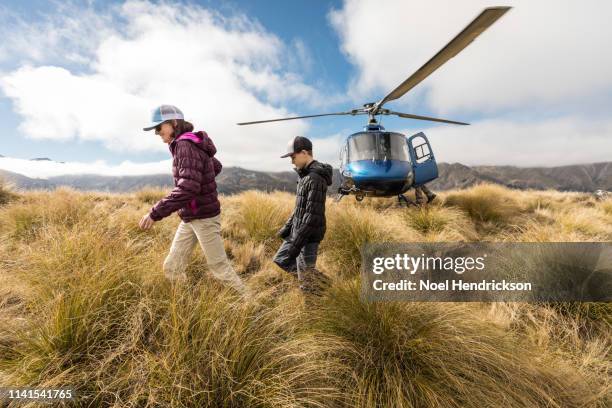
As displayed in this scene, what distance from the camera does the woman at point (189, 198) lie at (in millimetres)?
2352

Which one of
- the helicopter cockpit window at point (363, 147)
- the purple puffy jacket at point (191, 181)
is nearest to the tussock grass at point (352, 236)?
the purple puffy jacket at point (191, 181)

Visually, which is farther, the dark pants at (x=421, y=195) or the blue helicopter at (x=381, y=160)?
the dark pants at (x=421, y=195)

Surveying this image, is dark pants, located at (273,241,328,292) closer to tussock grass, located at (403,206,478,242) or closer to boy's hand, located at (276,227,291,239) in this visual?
boy's hand, located at (276,227,291,239)

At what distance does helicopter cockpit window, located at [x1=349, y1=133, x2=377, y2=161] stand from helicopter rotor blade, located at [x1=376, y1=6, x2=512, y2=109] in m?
2.13

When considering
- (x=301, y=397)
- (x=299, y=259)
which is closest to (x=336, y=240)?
(x=299, y=259)

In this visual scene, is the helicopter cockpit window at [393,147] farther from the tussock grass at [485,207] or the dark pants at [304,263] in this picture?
the dark pants at [304,263]

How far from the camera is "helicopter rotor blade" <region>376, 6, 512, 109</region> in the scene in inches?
111

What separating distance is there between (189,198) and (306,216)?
1.11 m

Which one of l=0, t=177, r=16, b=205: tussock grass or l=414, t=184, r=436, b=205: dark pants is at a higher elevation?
l=0, t=177, r=16, b=205: tussock grass

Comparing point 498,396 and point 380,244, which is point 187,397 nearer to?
point 498,396

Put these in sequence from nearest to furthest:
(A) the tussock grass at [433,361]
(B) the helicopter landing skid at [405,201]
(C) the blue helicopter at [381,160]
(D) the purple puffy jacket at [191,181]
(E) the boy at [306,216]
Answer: (A) the tussock grass at [433,361] → (D) the purple puffy jacket at [191,181] → (E) the boy at [306,216] → (C) the blue helicopter at [381,160] → (B) the helicopter landing skid at [405,201]

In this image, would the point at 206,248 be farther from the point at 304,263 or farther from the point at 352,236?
the point at 352,236

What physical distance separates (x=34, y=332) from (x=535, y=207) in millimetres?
12440

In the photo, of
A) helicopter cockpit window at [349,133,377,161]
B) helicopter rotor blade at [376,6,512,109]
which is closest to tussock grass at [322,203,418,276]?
helicopter cockpit window at [349,133,377,161]
